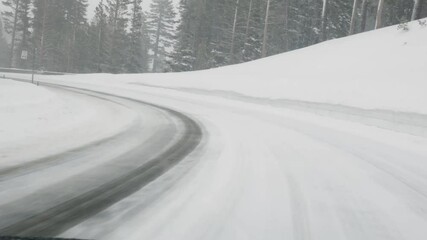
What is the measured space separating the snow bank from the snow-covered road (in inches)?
211

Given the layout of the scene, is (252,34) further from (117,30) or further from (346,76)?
(346,76)

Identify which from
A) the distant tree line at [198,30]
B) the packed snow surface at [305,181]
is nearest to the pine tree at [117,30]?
the distant tree line at [198,30]

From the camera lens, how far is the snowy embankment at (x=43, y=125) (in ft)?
19.4

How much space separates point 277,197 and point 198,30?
50219 millimetres

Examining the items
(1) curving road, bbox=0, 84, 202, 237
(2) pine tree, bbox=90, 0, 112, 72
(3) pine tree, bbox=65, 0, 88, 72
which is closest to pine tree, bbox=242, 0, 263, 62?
(2) pine tree, bbox=90, 0, 112, 72

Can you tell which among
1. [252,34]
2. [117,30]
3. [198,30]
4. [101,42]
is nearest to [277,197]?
[252,34]

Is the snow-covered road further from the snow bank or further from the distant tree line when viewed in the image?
the distant tree line

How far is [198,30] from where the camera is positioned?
2069 inches

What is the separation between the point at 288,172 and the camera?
5.29 m

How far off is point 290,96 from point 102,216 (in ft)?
50.1

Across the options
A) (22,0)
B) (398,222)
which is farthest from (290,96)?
(22,0)

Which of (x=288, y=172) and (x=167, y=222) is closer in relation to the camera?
(x=167, y=222)

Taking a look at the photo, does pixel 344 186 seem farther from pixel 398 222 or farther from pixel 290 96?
pixel 290 96

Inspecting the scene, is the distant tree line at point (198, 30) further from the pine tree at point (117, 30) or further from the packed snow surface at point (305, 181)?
the packed snow surface at point (305, 181)
